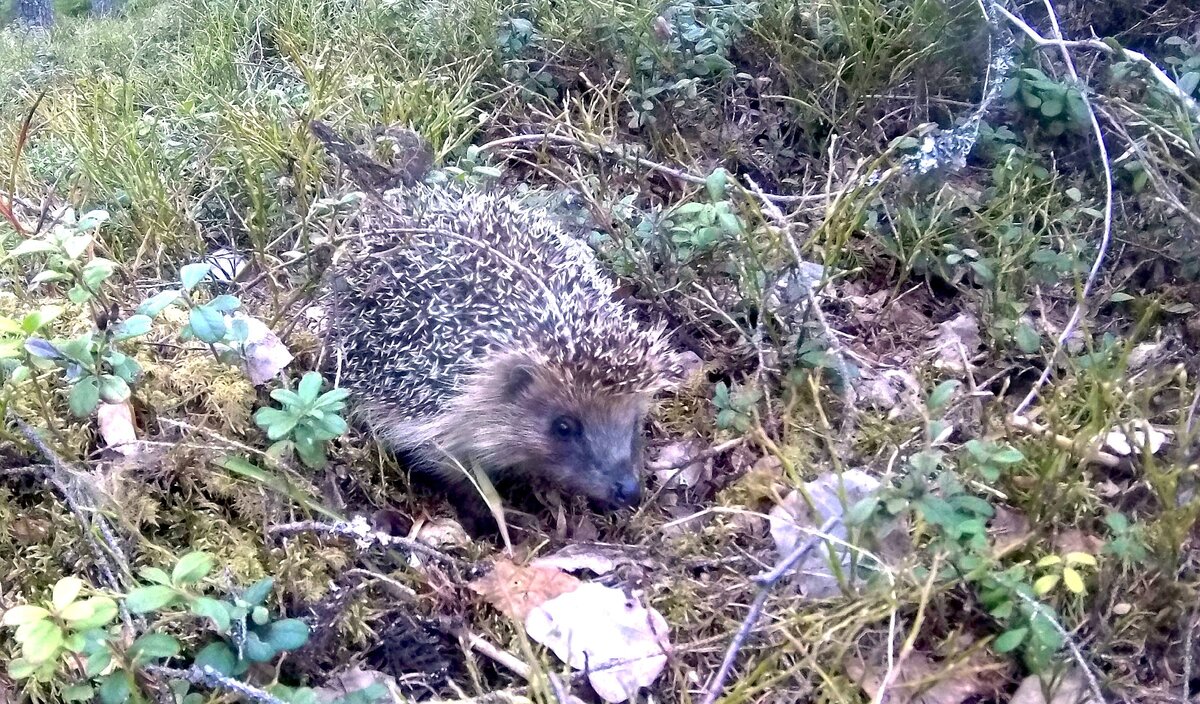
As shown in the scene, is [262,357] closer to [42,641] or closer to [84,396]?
[84,396]

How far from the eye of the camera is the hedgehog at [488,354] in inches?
131

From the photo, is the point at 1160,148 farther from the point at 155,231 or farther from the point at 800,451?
the point at 155,231

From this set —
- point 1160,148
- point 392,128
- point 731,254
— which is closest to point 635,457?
point 731,254

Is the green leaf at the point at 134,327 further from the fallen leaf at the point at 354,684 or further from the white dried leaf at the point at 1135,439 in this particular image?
the white dried leaf at the point at 1135,439

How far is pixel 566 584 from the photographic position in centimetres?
290

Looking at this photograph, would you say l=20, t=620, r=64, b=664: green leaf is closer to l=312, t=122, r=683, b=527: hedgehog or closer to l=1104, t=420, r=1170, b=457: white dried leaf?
l=312, t=122, r=683, b=527: hedgehog

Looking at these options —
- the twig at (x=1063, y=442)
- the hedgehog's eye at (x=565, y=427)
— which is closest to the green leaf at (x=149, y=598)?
the hedgehog's eye at (x=565, y=427)

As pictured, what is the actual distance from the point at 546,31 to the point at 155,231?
7.41 feet

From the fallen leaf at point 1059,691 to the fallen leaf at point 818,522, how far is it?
1.72ft

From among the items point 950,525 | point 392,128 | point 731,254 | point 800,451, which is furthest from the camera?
point 392,128

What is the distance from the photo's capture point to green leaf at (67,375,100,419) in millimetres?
2559

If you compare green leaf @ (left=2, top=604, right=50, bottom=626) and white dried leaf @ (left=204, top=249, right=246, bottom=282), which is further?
white dried leaf @ (left=204, top=249, right=246, bottom=282)

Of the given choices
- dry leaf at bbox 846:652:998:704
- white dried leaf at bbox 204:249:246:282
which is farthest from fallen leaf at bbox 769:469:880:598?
white dried leaf at bbox 204:249:246:282

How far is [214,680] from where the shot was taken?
2.22 m
